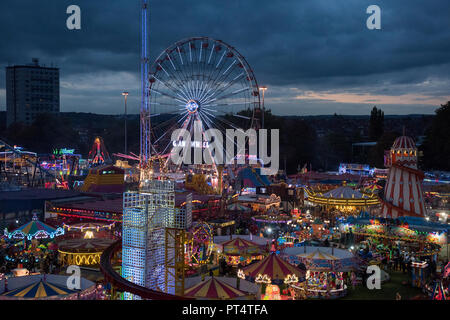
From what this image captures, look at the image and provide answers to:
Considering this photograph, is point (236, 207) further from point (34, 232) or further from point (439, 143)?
point (439, 143)

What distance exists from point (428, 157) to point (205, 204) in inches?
1475

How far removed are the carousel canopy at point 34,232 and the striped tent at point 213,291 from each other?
977cm

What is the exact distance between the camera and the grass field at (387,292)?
46.8ft

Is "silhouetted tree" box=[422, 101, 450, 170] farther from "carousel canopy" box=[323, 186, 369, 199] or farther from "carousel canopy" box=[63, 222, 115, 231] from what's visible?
"carousel canopy" box=[63, 222, 115, 231]

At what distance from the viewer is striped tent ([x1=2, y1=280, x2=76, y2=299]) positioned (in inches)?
413

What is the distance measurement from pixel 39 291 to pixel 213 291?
13.1 ft

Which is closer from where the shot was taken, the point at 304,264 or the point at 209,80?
the point at 304,264

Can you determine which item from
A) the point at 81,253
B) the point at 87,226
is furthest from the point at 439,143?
the point at 81,253

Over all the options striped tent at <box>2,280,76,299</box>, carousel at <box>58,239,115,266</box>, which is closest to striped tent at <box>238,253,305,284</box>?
striped tent at <box>2,280,76,299</box>

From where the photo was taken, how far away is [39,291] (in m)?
10.6

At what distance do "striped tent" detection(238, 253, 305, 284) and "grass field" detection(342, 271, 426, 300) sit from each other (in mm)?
1805

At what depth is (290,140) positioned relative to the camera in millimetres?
71312
